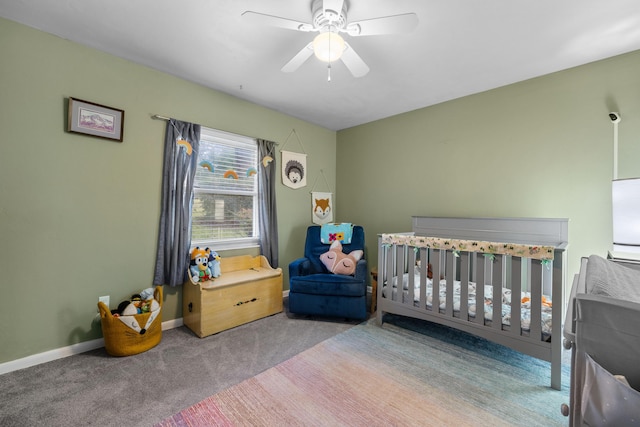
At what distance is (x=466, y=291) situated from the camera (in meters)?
1.96

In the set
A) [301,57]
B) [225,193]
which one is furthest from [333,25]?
[225,193]

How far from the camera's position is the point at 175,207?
2.37 meters

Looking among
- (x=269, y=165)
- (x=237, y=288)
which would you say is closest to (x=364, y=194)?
(x=269, y=165)

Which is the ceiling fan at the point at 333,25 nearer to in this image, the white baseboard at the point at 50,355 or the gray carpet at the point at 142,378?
the gray carpet at the point at 142,378

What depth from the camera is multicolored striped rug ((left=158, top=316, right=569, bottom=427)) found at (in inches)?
54.5

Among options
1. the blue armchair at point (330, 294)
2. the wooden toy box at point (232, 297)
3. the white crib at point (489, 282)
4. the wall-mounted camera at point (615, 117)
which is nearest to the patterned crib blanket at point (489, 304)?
the white crib at point (489, 282)

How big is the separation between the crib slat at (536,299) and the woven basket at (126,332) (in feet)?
8.83

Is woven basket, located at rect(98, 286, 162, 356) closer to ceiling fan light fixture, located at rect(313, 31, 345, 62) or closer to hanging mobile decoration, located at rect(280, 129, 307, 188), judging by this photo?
hanging mobile decoration, located at rect(280, 129, 307, 188)

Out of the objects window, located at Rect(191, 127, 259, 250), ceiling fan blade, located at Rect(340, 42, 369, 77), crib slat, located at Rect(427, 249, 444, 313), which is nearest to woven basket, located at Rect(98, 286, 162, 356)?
window, located at Rect(191, 127, 259, 250)

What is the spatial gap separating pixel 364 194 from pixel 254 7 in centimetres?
250

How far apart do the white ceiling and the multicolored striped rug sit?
2274 millimetres

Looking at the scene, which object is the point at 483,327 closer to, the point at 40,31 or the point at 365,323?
the point at 365,323

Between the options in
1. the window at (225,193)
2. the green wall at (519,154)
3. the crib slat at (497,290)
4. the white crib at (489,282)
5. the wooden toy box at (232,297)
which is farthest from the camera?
the window at (225,193)

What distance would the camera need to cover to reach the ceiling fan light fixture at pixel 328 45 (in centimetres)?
148
